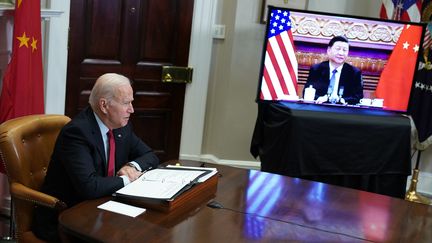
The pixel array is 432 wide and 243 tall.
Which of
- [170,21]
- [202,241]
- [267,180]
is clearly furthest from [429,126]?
[202,241]

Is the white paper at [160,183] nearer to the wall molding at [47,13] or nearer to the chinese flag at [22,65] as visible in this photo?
the chinese flag at [22,65]

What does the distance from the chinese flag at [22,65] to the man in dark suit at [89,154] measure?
0.90 metres

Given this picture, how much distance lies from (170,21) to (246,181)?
220cm

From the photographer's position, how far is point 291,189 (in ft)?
6.85

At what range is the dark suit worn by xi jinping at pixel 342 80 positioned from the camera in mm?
3615

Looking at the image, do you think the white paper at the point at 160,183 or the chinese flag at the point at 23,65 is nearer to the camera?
the white paper at the point at 160,183

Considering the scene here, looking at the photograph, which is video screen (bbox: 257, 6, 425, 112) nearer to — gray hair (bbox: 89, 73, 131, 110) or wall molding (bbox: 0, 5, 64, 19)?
wall molding (bbox: 0, 5, 64, 19)

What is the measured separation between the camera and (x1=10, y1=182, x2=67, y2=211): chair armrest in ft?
6.25

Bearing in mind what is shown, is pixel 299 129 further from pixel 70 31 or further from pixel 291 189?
pixel 70 31

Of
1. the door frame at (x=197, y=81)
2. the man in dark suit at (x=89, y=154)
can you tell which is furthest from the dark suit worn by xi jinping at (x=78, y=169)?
the door frame at (x=197, y=81)

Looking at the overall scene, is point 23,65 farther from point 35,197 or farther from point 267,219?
point 267,219

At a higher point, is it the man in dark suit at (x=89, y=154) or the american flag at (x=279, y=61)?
the american flag at (x=279, y=61)

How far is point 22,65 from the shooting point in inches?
110

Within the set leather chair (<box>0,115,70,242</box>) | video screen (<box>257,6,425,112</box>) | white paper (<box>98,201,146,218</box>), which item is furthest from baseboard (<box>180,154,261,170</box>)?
white paper (<box>98,201,146,218</box>)
